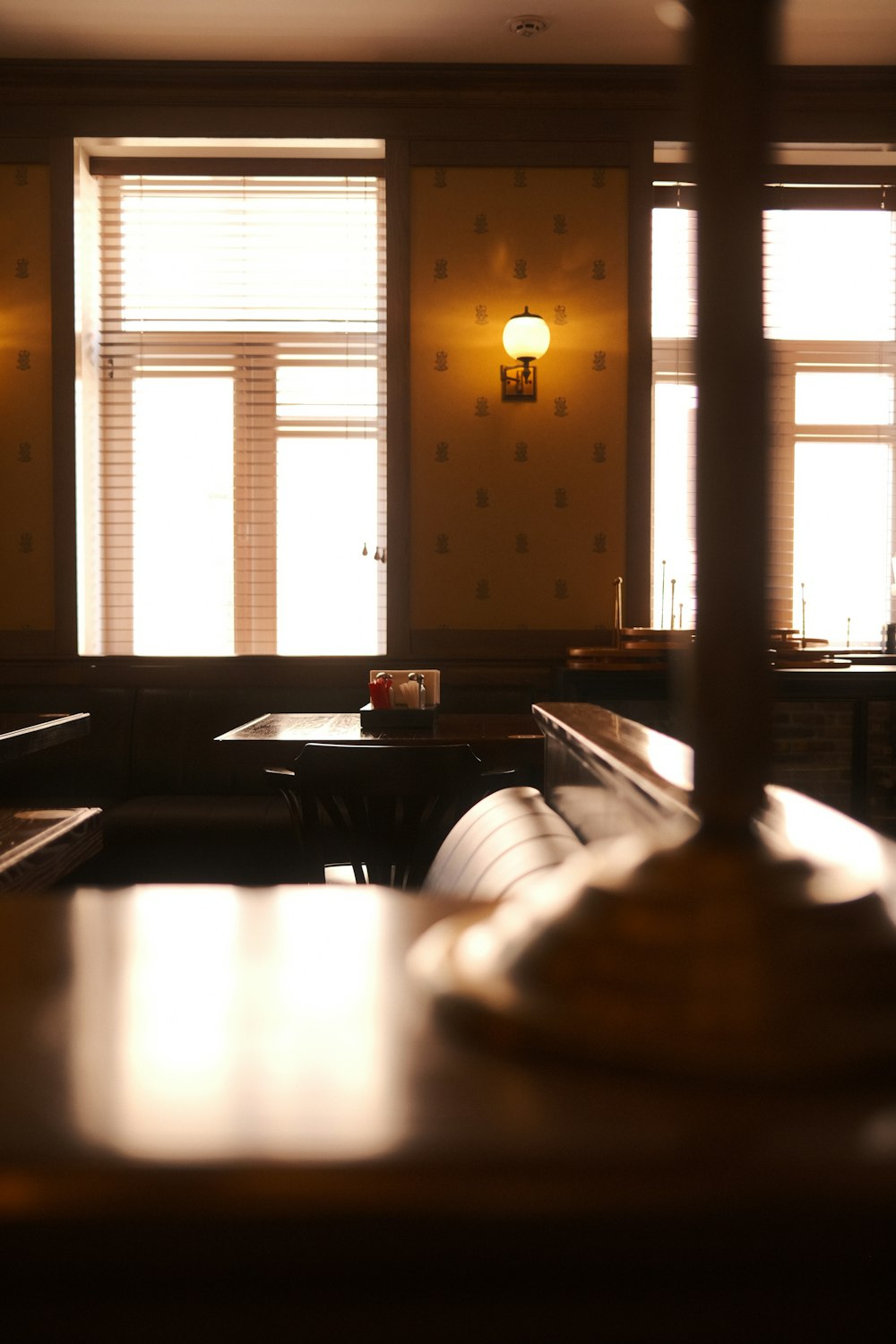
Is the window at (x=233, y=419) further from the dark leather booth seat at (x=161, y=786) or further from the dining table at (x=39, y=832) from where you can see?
the dining table at (x=39, y=832)

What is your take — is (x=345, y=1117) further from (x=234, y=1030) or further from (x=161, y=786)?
(x=161, y=786)

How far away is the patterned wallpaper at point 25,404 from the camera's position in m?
4.66

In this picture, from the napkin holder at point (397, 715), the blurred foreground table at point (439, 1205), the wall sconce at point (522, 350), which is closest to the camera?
the blurred foreground table at point (439, 1205)

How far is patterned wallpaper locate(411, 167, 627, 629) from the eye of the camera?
4.66 meters

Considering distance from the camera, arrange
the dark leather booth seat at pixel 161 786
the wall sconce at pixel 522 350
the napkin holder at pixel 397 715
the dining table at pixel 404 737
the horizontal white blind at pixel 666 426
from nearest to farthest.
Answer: the dining table at pixel 404 737 < the napkin holder at pixel 397 715 < the dark leather booth seat at pixel 161 786 < the wall sconce at pixel 522 350 < the horizontal white blind at pixel 666 426

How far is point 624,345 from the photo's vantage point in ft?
15.5

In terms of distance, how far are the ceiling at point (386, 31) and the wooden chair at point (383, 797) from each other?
334 cm

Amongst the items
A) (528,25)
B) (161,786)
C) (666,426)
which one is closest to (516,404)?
(666,426)

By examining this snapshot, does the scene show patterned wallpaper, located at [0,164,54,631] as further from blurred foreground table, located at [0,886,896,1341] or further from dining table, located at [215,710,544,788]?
blurred foreground table, located at [0,886,896,1341]

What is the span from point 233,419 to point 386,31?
181 cm

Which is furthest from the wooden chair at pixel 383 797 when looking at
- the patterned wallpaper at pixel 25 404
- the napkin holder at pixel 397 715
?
the patterned wallpaper at pixel 25 404

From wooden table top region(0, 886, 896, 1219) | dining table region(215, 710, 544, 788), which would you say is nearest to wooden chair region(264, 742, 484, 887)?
dining table region(215, 710, 544, 788)

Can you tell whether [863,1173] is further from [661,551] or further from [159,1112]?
[661,551]

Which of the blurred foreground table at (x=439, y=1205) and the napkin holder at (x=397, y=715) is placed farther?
the napkin holder at (x=397, y=715)
